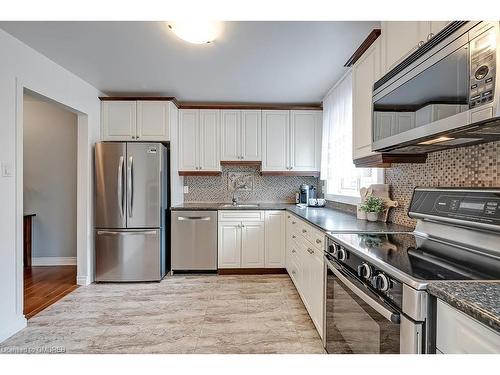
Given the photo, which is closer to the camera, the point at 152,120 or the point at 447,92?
the point at 447,92

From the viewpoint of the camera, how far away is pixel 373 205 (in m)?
2.39

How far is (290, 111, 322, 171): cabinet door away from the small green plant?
1788mm

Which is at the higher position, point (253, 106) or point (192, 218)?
point (253, 106)

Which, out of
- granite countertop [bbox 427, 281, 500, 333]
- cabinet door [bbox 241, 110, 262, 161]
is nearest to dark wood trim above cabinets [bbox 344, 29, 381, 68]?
granite countertop [bbox 427, 281, 500, 333]

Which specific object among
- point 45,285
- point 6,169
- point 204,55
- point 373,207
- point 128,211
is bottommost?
point 45,285

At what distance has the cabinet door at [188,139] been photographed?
412 centimetres

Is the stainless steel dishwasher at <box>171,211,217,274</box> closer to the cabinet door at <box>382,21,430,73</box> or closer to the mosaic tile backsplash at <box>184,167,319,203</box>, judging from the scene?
the mosaic tile backsplash at <box>184,167,319,203</box>

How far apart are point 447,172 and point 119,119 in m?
3.65

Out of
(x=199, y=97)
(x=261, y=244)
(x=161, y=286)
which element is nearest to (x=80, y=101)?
(x=199, y=97)

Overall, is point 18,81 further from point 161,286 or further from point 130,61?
point 161,286

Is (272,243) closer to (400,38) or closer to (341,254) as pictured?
(341,254)

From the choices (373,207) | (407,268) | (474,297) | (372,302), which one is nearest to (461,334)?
(474,297)

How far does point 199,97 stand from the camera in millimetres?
3947
